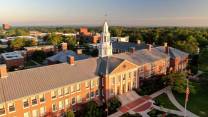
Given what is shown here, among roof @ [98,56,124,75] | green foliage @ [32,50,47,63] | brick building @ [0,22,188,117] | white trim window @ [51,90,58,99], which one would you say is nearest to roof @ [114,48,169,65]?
brick building @ [0,22,188,117]

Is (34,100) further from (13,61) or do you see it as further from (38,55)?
(38,55)

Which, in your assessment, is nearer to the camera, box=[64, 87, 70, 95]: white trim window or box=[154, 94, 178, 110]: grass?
box=[64, 87, 70, 95]: white trim window

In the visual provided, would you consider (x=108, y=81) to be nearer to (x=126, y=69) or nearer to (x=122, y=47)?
(x=126, y=69)

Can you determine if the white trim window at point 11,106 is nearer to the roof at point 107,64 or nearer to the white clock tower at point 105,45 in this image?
the roof at point 107,64

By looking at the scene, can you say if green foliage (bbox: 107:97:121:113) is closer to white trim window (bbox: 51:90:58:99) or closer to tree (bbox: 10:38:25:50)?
white trim window (bbox: 51:90:58:99)

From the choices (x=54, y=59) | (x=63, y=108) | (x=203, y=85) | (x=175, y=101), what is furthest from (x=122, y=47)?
(x=63, y=108)

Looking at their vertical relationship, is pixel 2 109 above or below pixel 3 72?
below

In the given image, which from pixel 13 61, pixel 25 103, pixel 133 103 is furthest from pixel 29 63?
pixel 133 103

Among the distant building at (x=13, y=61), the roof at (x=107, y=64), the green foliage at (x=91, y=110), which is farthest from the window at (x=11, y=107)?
the distant building at (x=13, y=61)
